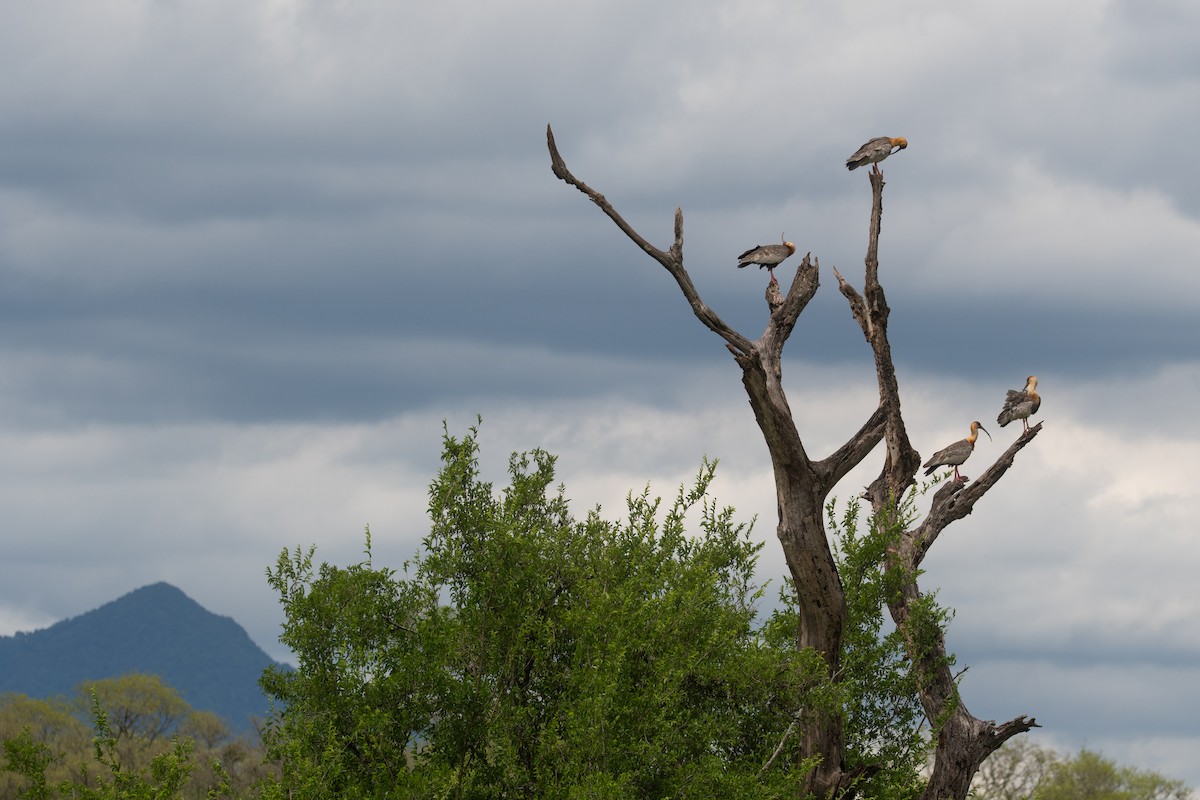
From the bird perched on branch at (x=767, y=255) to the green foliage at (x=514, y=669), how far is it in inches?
178

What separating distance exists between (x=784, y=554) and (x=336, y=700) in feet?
18.8

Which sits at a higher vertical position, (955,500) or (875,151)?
(875,151)

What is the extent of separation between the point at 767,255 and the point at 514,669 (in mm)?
6971

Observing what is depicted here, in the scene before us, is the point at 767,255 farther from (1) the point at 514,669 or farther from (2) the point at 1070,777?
(2) the point at 1070,777

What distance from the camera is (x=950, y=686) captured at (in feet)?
64.3

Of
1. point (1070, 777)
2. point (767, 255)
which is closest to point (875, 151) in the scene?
point (767, 255)

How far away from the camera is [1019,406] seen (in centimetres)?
2244

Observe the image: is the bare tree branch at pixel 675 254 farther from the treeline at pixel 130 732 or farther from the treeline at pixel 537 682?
the treeline at pixel 130 732

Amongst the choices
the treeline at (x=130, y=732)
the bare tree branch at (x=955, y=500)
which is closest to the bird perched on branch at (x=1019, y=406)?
the bare tree branch at (x=955, y=500)

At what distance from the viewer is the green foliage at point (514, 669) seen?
14820mm

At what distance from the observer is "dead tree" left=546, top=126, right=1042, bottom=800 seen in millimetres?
17500

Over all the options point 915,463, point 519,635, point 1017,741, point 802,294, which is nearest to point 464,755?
point 519,635

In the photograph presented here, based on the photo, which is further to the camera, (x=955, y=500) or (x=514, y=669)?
(x=955, y=500)

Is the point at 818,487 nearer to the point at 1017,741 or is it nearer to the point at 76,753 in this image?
the point at 1017,741
